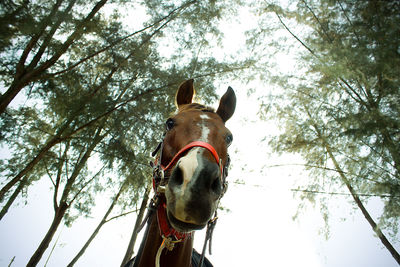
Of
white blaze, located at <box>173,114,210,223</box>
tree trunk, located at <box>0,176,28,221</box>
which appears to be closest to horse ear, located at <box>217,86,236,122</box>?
white blaze, located at <box>173,114,210,223</box>

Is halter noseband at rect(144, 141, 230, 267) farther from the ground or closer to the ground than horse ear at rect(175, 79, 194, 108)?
closer to the ground

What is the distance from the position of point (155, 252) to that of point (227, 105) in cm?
187

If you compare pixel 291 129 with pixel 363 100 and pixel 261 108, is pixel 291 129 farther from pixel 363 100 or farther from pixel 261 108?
pixel 363 100

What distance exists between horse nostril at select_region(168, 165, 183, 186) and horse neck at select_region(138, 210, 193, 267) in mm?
821

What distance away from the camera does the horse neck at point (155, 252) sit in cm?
173

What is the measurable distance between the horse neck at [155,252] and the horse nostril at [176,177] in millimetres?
821

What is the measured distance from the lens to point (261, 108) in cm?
638

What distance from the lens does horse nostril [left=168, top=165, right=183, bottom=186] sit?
1256 millimetres

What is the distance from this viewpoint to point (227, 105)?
8.79ft

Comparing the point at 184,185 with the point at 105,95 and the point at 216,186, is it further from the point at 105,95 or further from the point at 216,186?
the point at 105,95

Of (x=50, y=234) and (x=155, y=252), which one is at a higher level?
(x=50, y=234)

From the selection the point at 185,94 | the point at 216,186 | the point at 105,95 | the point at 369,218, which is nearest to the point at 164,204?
the point at 216,186

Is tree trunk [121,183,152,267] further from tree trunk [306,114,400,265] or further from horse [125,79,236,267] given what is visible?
tree trunk [306,114,400,265]

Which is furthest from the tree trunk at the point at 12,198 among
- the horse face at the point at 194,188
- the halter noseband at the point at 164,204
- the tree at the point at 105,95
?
the horse face at the point at 194,188
